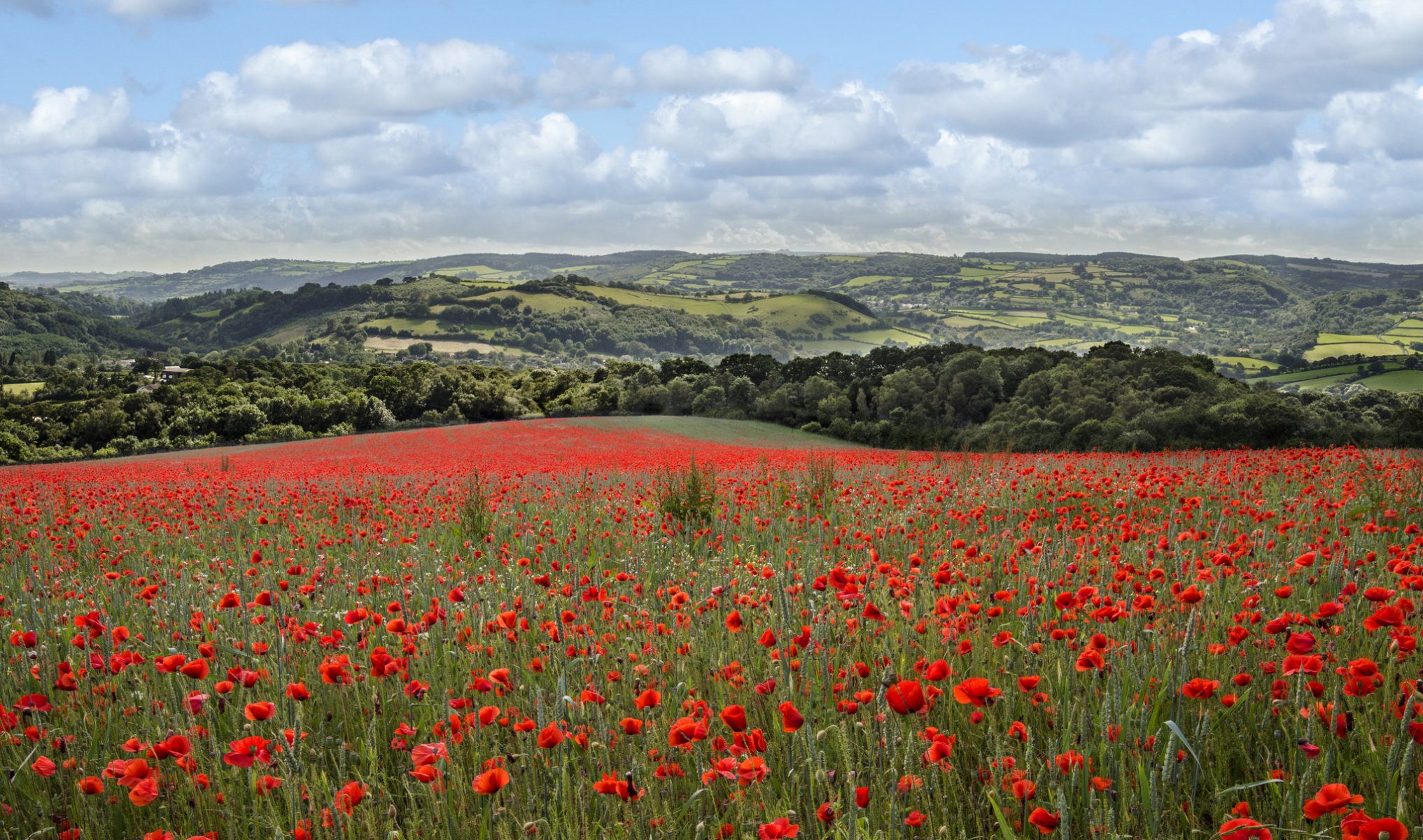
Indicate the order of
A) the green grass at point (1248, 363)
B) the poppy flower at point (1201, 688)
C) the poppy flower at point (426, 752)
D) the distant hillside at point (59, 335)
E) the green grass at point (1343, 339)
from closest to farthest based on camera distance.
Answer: the poppy flower at point (426, 752)
the poppy flower at point (1201, 688)
the green grass at point (1248, 363)
the green grass at point (1343, 339)
the distant hillside at point (59, 335)

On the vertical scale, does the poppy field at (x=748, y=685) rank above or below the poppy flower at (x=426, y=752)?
below

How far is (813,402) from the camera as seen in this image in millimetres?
57156

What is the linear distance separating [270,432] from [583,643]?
2432 inches

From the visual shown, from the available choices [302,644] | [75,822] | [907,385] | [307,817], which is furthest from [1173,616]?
[907,385]

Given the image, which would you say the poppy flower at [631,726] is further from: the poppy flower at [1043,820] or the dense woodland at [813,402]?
the dense woodland at [813,402]

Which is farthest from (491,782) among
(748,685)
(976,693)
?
(748,685)

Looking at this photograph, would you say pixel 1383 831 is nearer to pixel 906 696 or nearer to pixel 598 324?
pixel 906 696

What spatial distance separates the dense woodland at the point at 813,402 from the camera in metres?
33.0

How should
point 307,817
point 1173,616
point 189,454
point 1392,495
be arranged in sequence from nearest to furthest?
point 307,817 → point 1173,616 → point 1392,495 → point 189,454

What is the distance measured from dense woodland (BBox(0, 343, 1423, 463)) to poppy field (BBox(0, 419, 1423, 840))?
80.8ft

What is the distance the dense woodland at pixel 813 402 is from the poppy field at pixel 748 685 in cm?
2462

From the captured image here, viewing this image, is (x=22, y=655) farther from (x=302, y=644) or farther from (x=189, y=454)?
(x=189, y=454)

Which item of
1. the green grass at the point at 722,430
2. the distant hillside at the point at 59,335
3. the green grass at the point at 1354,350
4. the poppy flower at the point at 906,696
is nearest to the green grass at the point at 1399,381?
the green grass at the point at 1354,350

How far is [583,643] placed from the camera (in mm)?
4160
